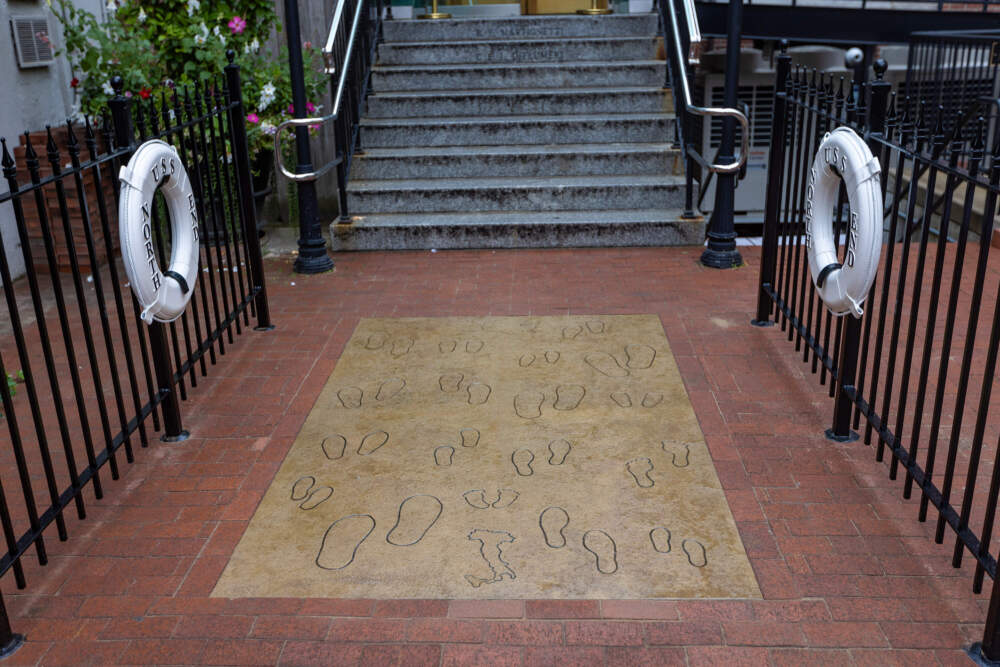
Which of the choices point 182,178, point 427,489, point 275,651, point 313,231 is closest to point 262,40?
point 313,231

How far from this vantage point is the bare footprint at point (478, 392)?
13.8 feet

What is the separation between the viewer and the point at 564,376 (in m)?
4.43

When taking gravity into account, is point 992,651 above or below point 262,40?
below

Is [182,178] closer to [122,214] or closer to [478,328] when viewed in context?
[122,214]

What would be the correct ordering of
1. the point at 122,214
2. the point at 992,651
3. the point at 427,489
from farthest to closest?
the point at 427,489
the point at 122,214
the point at 992,651

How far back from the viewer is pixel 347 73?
689 centimetres

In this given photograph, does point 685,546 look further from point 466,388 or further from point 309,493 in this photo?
point 466,388

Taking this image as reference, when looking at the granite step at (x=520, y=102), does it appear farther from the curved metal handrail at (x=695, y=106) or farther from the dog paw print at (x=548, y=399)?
the dog paw print at (x=548, y=399)

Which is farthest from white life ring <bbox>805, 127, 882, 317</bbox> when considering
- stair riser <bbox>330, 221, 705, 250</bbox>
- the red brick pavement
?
stair riser <bbox>330, 221, 705, 250</bbox>

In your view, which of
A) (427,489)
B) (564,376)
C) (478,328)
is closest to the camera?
(427,489)

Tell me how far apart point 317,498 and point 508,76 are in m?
5.56

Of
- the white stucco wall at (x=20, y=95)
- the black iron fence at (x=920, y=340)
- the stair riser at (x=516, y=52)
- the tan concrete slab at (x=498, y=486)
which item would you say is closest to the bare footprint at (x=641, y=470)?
the tan concrete slab at (x=498, y=486)

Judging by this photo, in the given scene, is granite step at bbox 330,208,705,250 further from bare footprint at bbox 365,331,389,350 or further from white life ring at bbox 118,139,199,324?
white life ring at bbox 118,139,199,324

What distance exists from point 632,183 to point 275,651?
5145 mm
